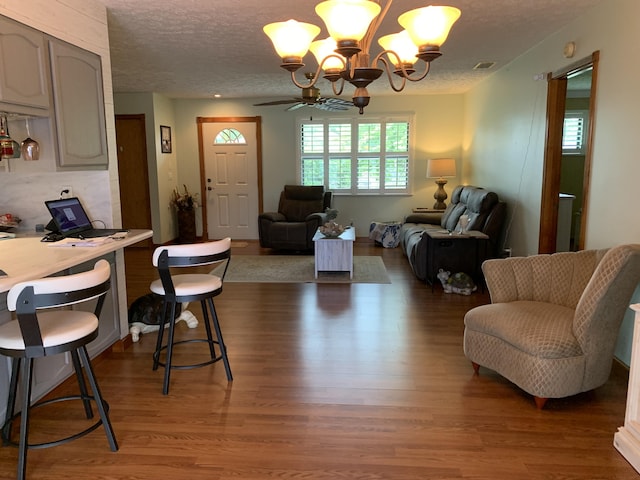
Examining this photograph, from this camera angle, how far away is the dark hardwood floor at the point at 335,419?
2.03 m

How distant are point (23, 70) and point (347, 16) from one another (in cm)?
175

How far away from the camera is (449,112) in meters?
7.38

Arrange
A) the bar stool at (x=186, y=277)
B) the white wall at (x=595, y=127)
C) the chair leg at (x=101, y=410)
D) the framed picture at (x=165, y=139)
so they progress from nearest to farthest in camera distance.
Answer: the chair leg at (x=101, y=410) < the bar stool at (x=186, y=277) < the white wall at (x=595, y=127) < the framed picture at (x=165, y=139)

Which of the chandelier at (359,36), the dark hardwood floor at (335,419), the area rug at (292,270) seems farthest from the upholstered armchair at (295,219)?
the chandelier at (359,36)

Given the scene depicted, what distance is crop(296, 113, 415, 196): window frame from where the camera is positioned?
7.48 meters

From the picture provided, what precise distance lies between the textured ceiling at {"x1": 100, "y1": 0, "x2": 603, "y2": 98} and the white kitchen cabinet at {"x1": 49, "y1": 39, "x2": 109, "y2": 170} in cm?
53

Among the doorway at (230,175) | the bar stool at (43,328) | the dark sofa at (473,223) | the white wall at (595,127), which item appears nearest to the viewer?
the bar stool at (43,328)

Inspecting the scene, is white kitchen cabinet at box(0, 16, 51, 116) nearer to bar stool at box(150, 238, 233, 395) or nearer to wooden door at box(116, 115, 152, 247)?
bar stool at box(150, 238, 233, 395)

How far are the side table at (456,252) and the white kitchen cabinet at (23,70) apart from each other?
3.49m

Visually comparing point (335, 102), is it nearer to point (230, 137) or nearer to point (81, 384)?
point (230, 137)

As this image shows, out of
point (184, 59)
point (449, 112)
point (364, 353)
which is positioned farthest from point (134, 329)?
point (449, 112)

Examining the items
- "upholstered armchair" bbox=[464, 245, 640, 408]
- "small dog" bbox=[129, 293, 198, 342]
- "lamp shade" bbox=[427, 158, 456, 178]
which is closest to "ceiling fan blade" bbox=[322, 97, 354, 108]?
"lamp shade" bbox=[427, 158, 456, 178]

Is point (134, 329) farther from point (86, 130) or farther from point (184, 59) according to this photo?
point (184, 59)

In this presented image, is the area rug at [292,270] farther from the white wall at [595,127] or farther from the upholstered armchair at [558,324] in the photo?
the upholstered armchair at [558,324]
